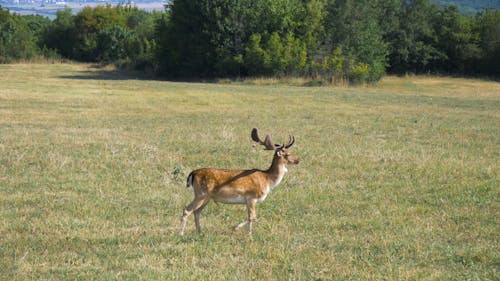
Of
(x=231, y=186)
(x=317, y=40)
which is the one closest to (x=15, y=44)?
(x=317, y=40)

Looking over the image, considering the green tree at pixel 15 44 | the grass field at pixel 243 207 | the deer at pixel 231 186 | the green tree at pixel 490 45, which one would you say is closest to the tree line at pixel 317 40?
the green tree at pixel 490 45

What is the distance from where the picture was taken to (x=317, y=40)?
53.9m

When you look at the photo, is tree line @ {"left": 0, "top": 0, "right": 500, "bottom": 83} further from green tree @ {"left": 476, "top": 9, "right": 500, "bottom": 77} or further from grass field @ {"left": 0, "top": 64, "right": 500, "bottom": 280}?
grass field @ {"left": 0, "top": 64, "right": 500, "bottom": 280}

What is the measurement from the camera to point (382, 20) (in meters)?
64.0

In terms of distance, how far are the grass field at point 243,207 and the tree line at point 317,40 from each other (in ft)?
88.5

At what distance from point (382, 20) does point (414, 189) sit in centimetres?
5408

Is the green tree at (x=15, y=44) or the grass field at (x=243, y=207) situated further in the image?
the green tree at (x=15, y=44)

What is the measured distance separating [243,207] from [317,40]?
44202 millimetres

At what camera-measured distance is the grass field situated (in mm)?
7820

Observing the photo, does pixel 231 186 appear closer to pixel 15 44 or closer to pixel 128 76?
pixel 128 76

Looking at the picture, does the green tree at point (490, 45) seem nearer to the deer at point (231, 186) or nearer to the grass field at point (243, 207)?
the grass field at point (243, 207)

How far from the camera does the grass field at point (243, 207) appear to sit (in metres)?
7.82

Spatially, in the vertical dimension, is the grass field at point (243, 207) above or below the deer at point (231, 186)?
below

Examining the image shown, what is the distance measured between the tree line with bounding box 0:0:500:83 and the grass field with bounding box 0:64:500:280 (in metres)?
27.0
